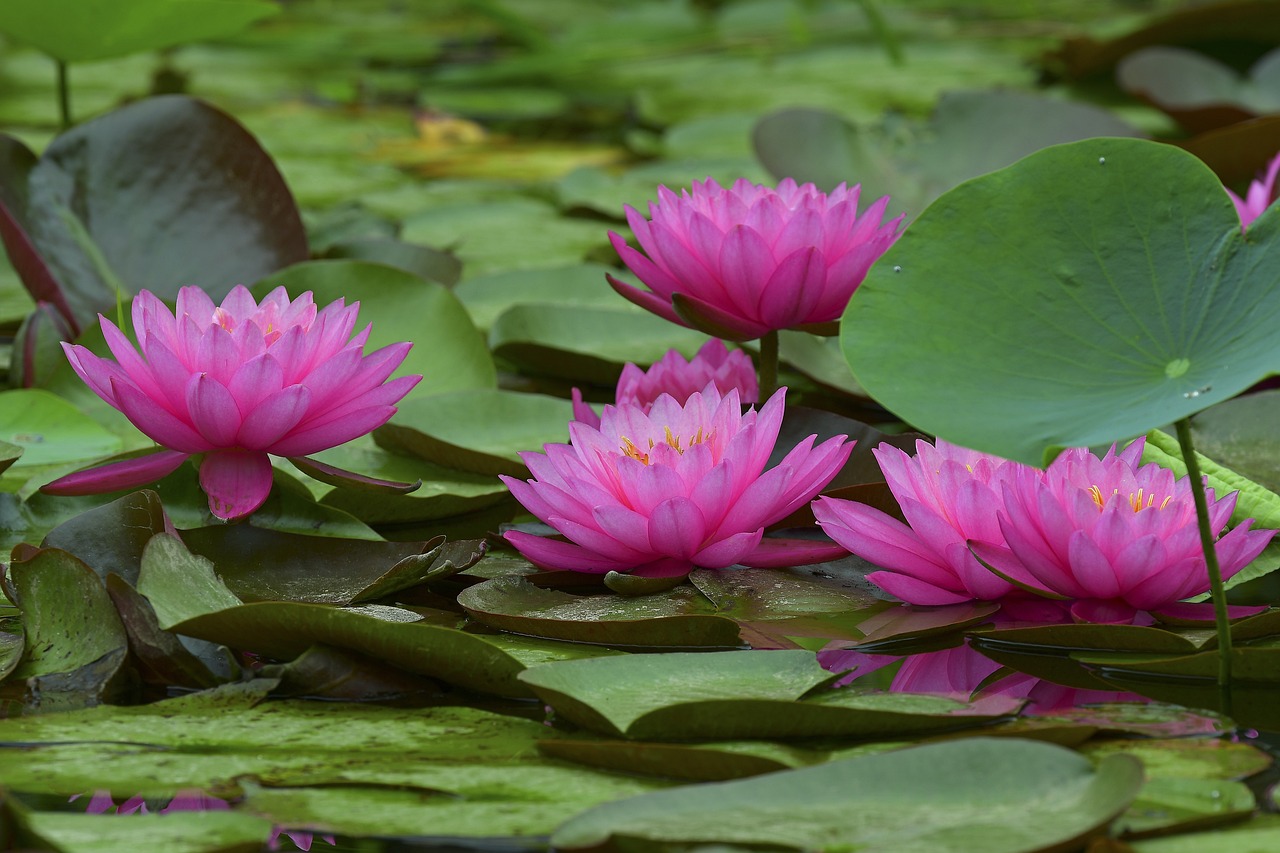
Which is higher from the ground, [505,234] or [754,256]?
[754,256]

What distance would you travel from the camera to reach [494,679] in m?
0.91

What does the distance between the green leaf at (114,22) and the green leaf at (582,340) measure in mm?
705

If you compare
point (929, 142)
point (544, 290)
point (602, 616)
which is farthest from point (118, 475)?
point (929, 142)

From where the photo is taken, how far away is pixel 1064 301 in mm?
971

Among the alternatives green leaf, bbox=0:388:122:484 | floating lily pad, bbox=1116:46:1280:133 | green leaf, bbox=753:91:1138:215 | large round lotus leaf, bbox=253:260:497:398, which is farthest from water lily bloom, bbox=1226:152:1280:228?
green leaf, bbox=0:388:122:484

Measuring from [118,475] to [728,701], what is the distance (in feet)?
1.92

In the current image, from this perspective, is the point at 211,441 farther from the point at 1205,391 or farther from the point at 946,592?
the point at 1205,391

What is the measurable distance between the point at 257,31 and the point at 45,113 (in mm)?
2657

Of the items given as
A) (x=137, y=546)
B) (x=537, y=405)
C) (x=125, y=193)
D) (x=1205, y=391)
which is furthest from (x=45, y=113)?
(x=1205, y=391)

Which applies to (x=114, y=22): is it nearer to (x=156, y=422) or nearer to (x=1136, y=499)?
(x=156, y=422)

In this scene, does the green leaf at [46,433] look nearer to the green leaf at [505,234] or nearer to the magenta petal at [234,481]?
the magenta petal at [234,481]

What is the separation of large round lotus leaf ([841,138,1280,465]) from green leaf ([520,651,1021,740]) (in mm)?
180

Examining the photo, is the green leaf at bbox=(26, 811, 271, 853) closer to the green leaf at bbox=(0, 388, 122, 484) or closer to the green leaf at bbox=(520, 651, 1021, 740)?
the green leaf at bbox=(520, 651, 1021, 740)

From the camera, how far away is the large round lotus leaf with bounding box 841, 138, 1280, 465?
35.0 inches
